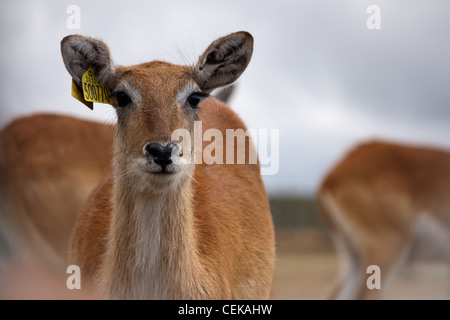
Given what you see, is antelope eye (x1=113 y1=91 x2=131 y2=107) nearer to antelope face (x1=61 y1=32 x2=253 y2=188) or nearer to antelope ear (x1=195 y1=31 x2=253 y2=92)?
antelope face (x1=61 y1=32 x2=253 y2=188)

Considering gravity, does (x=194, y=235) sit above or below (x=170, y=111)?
below

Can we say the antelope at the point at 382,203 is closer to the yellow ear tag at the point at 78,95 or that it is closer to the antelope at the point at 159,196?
the antelope at the point at 159,196

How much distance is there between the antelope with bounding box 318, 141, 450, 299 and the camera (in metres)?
9.48

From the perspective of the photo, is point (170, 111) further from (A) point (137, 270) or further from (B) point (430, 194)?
(B) point (430, 194)

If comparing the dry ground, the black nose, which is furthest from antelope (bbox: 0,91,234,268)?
the black nose

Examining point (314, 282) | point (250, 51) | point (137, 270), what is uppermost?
point (250, 51)

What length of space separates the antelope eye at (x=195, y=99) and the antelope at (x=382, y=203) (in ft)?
20.8

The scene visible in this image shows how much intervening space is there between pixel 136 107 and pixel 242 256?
4.43ft

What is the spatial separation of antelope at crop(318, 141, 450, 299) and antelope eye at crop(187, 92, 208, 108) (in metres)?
6.33

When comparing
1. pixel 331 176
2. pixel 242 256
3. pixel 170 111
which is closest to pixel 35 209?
pixel 242 256

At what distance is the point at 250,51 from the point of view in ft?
12.3

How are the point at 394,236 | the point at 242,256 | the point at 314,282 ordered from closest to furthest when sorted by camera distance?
1. the point at 242,256
2. the point at 394,236
3. the point at 314,282

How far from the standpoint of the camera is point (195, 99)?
12.2ft

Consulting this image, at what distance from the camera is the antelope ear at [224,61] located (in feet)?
12.1
